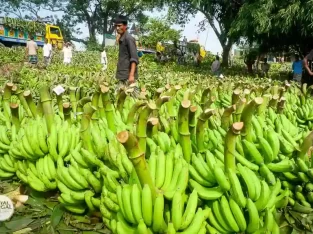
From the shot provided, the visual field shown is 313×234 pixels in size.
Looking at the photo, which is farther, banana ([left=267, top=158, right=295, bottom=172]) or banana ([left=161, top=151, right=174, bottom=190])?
banana ([left=267, top=158, right=295, bottom=172])

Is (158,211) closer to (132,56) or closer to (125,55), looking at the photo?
(132,56)

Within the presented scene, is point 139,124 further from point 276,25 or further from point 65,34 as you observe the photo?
point 65,34

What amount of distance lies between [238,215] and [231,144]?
26 centimetres

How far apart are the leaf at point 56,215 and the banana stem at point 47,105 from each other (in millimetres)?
450

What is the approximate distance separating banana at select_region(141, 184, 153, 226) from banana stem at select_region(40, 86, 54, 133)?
0.97 meters

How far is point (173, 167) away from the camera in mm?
1479

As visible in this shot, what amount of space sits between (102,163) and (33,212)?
18.6 inches

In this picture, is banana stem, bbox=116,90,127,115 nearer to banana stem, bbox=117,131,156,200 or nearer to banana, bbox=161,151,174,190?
banana, bbox=161,151,174,190

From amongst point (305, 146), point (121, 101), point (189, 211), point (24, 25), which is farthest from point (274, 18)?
point (24, 25)

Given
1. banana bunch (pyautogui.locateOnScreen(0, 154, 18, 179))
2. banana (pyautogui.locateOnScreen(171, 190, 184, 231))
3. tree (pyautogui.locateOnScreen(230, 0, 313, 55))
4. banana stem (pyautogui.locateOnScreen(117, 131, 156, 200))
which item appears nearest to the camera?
banana stem (pyautogui.locateOnScreen(117, 131, 156, 200))

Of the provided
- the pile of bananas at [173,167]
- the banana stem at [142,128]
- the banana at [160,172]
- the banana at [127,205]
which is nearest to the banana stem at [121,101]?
the pile of bananas at [173,167]

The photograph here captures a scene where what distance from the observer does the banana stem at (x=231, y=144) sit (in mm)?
1393

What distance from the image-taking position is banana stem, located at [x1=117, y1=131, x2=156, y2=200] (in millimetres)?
1210

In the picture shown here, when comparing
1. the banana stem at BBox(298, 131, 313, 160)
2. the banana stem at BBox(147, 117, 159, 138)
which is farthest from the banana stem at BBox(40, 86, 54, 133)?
the banana stem at BBox(298, 131, 313, 160)
